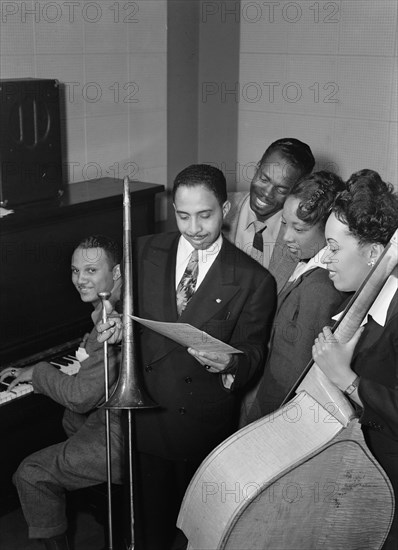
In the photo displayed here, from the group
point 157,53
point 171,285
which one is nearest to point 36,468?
point 171,285

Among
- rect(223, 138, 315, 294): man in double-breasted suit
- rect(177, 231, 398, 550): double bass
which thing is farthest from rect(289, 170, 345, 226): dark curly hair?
rect(177, 231, 398, 550): double bass

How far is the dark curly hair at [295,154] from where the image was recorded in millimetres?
3281

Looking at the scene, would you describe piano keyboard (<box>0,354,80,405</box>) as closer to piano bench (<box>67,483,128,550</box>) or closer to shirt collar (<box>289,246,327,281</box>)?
Answer: piano bench (<box>67,483,128,550</box>)

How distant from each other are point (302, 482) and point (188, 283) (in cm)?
92

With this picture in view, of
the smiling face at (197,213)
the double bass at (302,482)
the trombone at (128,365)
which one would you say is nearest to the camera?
the double bass at (302,482)

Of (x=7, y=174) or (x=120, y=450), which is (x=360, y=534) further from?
(x=7, y=174)

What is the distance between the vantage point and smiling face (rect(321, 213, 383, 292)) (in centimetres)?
238

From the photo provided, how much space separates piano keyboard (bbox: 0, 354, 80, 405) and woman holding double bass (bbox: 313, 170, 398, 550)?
1.51m

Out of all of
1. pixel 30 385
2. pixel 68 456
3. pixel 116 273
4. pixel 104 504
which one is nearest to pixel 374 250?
pixel 116 273

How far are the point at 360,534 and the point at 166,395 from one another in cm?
86

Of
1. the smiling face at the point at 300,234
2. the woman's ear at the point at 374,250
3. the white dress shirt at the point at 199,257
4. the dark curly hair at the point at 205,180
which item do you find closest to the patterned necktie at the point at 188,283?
the white dress shirt at the point at 199,257

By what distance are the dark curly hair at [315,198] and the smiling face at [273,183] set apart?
41 centimetres

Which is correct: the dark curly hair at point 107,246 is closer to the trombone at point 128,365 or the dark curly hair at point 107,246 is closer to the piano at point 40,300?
the piano at point 40,300

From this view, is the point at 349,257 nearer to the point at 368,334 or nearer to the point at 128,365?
the point at 368,334
